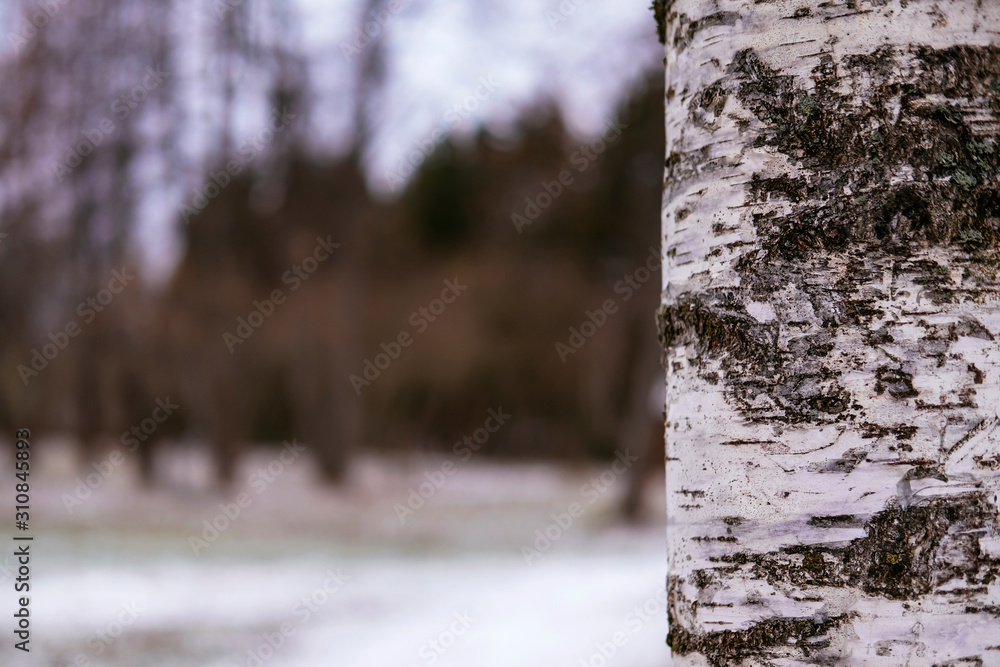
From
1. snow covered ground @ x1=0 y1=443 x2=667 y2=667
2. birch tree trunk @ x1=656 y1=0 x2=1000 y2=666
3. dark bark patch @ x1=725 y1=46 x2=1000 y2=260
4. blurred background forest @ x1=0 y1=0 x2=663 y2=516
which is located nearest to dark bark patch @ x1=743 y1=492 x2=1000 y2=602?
birch tree trunk @ x1=656 y1=0 x2=1000 y2=666

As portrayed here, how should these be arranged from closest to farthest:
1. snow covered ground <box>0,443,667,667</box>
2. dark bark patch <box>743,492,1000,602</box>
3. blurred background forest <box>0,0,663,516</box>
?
dark bark patch <box>743,492,1000,602</box>
snow covered ground <box>0,443,667,667</box>
blurred background forest <box>0,0,663,516</box>

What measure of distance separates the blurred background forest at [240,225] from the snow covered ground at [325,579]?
1841 millimetres

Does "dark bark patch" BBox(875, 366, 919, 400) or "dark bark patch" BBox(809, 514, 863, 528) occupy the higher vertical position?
"dark bark patch" BBox(875, 366, 919, 400)

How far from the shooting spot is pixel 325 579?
753 cm

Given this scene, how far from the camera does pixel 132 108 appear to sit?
1148 cm

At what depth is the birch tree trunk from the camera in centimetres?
106

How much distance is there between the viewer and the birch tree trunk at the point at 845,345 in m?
1.06

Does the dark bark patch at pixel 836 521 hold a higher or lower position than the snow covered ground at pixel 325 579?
higher

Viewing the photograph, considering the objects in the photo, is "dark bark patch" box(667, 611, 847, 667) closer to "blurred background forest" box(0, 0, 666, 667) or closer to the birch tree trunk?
the birch tree trunk

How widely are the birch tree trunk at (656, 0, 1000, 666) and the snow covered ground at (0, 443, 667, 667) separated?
370 cm

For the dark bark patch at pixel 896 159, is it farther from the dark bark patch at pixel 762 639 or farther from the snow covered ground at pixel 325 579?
the snow covered ground at pixel 325 579

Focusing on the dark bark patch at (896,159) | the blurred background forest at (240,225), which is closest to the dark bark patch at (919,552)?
the dark bark patch at (896,159)

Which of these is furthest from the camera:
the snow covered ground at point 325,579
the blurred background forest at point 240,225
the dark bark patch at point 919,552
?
the blurred background forest at point 240,225

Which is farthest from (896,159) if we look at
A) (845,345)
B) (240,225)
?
(240,225)
